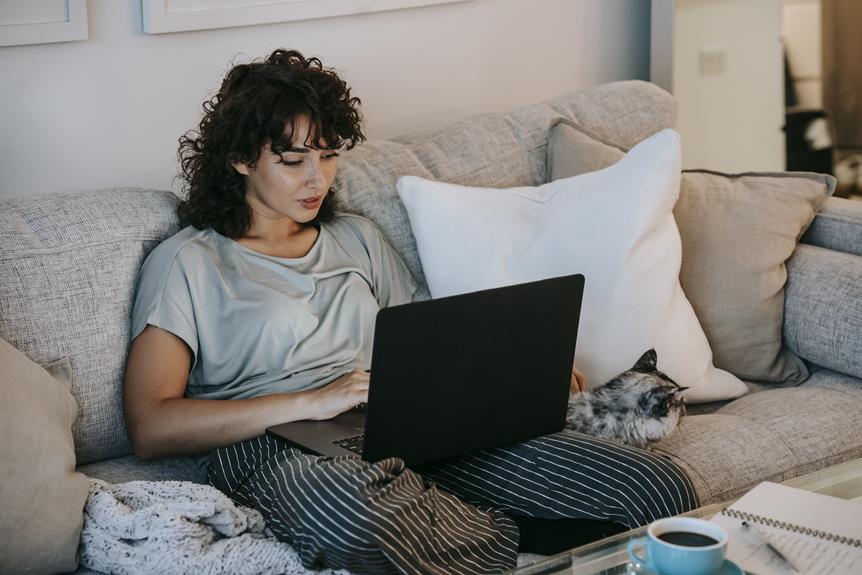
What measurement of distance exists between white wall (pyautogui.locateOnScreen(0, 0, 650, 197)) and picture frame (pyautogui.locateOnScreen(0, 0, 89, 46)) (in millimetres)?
30

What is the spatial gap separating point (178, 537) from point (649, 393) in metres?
0.81

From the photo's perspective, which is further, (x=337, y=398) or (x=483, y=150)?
(x=483, y=150)

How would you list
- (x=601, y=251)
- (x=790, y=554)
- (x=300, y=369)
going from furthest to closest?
(x=601, y=251) < (x=300, y=369) < (x=790, y=554)

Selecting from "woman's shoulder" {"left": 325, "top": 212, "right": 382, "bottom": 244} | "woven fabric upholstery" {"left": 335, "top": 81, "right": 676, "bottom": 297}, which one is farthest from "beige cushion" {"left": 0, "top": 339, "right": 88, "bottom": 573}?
"woven fabric upholstery" {"left": 335, "top": 81, "right": 676, "bottom": 297}

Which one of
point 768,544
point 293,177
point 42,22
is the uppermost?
point 42,22

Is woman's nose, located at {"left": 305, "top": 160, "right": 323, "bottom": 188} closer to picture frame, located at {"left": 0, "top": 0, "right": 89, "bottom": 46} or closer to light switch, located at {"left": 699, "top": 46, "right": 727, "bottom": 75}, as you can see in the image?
picture frame, located at {"left": 0, "top": 0, "right": 89, "bottom": 46}

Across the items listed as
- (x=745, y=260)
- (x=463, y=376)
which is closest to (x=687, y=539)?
(x=463, y=376)

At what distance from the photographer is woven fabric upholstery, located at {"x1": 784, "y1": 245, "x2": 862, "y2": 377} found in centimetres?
215

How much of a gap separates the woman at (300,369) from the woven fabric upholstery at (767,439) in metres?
0.16

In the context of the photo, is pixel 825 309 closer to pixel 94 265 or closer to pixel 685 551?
pixel 685 551

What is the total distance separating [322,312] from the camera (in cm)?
201

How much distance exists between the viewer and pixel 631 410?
6.06ft

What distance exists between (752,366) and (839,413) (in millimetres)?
246

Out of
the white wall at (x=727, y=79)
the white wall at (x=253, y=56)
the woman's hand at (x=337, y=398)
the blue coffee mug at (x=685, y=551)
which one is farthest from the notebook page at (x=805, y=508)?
the white wall at (x=727, y=79)
